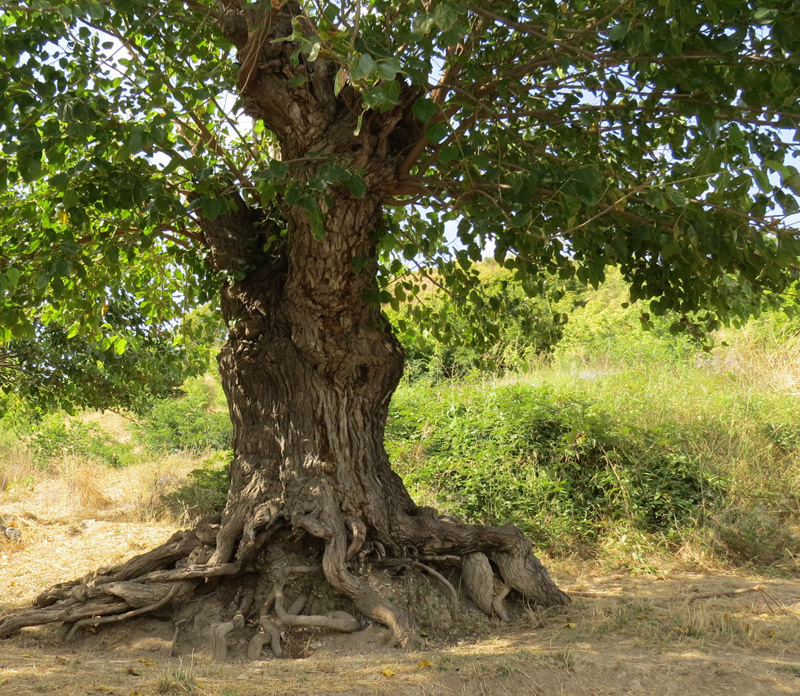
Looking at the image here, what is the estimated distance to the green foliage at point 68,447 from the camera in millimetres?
13727

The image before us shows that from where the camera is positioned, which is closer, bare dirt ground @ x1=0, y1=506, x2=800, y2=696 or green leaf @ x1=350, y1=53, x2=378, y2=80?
green leaf @ x1=350, y1=53, x2=378, y2=80

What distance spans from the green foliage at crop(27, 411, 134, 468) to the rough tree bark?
8950 mm

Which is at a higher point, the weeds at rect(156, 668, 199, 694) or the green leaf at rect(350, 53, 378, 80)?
the green leaf at rect(350, 53, 378, 80)

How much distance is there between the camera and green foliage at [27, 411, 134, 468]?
13.7m

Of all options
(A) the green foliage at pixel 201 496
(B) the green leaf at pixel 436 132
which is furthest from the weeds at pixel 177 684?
(A) the green foliage at pixel 201 496

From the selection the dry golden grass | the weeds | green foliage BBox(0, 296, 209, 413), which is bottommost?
the dry golden grass

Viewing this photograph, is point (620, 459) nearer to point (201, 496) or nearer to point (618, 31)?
point (201, 496)

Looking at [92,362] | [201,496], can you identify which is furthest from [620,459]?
[92,362]

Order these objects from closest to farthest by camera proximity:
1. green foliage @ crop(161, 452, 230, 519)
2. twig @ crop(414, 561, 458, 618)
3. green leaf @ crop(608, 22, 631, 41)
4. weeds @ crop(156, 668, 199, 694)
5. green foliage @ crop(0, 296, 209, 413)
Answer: green leaf @ crop(608, 22, 631, 41)
weeds @ crop(156, 668, 199, 694)
twig @ crop(414, 561, 458, 618)
green foliage @ crop(0, 296, 209, 413)
green foliage @ crop(161, 452, 230, 519)

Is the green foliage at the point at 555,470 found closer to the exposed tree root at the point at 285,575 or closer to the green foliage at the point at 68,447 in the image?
the exposed tree root at the point at 285,575

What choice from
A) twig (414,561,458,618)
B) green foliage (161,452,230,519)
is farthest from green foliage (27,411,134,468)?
twig (414,561,458,618)

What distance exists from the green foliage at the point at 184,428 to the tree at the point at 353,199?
8509 mm

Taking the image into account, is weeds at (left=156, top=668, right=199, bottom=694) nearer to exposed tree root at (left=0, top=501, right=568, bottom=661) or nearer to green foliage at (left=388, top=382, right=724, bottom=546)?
exposed tree root at (left=0, top=501, right=568, bottom=661)

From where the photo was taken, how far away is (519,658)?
166 inches
